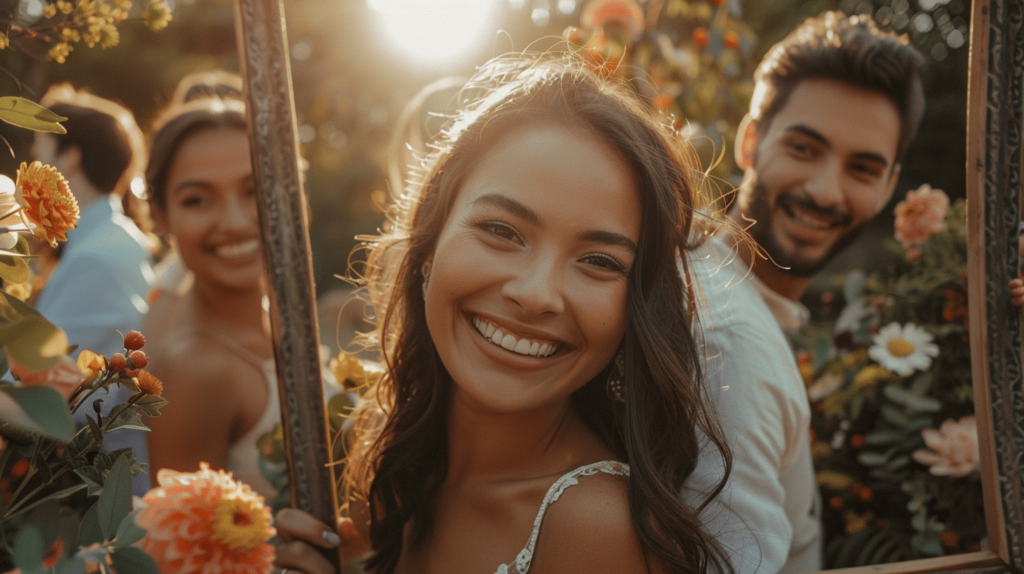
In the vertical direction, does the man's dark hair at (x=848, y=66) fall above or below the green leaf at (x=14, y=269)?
above

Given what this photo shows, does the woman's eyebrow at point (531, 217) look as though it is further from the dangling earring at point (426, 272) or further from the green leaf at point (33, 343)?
the green leaf at point (33, 343)

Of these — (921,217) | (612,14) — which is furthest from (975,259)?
(612,14)

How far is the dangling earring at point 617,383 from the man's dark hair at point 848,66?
1.34m

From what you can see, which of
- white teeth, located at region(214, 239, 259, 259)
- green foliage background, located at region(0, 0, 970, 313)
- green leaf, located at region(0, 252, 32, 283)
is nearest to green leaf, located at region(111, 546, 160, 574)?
green leaf, located at region(0, 252, 32, 283)

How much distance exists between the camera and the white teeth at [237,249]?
271 centimetres

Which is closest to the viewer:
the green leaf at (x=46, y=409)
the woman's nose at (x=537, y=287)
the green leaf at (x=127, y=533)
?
the green leaf at (x=46, y=409)

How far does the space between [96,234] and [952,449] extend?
338cm

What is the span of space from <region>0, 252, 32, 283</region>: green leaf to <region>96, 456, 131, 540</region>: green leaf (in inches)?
10.9

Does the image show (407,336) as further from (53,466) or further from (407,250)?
(53,466)

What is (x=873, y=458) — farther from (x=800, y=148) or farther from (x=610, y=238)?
(x=610, y=238)

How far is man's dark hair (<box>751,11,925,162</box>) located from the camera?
94.8 inches

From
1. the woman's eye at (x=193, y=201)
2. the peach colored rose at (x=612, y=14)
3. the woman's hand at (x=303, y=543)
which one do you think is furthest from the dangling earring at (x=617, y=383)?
the peach colored rose at (x=612, y=14)

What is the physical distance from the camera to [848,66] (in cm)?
243

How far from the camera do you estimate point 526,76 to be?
5.51 ft
